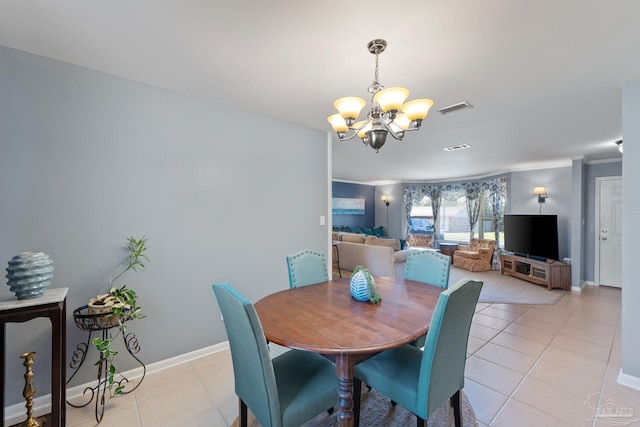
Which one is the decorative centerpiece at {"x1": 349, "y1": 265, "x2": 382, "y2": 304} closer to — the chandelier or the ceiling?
the chandelier

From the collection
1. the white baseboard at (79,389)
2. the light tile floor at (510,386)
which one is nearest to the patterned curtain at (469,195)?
the light tile floor at (510,386)

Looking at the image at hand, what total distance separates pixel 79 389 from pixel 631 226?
4.35m

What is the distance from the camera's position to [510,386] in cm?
220

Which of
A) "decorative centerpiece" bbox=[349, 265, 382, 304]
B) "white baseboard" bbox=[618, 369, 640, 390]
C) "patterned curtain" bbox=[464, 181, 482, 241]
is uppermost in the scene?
"patterned curtain" bbox=[464, 181, 482, 241]

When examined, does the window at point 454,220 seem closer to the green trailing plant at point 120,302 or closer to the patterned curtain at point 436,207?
the patterned curtain at point 436,207

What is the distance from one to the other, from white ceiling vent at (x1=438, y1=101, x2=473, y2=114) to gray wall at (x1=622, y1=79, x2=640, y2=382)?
1.11 metres

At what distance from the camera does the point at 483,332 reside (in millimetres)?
3236

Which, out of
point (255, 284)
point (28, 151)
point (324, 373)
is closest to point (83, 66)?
point (28, 151)

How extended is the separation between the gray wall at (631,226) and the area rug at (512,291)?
192 cm

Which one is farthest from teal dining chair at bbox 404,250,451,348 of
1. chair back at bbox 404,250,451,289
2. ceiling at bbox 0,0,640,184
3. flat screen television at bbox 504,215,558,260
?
flat screen television at bbox 504,215,558,260

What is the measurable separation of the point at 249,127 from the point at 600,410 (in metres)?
3.61

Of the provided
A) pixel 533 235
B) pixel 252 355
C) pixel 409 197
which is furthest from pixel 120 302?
pixel 409 197

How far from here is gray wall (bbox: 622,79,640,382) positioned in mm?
2172

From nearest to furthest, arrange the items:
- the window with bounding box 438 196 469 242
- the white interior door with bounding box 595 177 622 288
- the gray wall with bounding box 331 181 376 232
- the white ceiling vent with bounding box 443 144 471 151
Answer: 1. the white ceiling vent with bounding box 443 144 471 151
2. the white interior door with bounding box 595 177 622 288
3. the window with bounding box 438 196 469 242
4. the gray wall with bounding box 331 181 376 232
